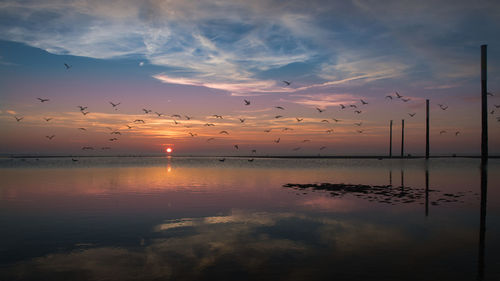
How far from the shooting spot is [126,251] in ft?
45.8

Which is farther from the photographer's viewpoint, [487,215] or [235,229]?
[487,215]

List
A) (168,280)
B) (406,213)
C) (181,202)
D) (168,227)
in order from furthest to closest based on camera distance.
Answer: (181,202) < (406,213) < (168,227) < (168,280)

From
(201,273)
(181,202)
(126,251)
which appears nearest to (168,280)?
(201,273)

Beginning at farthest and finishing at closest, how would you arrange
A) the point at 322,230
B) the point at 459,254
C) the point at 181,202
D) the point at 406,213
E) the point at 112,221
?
the point at 181,202 → the point at 406,213 → the point at 112,221 → the point at 322,230 → the point at 459,254

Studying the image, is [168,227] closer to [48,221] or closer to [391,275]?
[48,221]

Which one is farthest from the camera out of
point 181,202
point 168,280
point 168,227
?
point 181,202

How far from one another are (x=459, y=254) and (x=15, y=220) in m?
23.3

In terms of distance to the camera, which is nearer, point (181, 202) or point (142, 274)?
point (142, 274)

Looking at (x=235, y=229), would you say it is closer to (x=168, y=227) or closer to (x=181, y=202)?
(x=168, y=227)

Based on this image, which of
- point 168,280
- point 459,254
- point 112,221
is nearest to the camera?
point 168,280

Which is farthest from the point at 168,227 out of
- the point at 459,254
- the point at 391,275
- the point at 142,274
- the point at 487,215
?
the point at 487,215

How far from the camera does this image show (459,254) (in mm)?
12930

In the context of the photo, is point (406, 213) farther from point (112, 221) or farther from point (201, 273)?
point (112, 221)

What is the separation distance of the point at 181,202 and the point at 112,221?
790 cm
